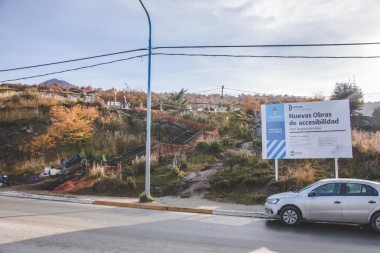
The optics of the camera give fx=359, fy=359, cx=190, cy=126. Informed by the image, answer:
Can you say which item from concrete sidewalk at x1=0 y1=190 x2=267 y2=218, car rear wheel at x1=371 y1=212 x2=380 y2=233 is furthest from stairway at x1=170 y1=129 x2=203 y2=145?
car rear wheel at x1=371 y1=212 x2=380 y2=233

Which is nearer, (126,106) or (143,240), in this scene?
(143,240)

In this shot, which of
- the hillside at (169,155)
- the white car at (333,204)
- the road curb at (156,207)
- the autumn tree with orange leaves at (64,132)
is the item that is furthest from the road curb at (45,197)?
the autumn tree with orange leaves at (64,132)

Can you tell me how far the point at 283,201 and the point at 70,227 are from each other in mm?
6537

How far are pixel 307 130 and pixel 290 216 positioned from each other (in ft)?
21.0

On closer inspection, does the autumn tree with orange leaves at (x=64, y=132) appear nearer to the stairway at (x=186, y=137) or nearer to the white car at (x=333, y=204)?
the stairway at (x=186, y=137)

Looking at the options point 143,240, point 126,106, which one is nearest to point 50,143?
point 126,106

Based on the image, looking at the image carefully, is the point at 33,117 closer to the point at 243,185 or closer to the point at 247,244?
the point at 243,185

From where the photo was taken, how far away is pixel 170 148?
24.0m

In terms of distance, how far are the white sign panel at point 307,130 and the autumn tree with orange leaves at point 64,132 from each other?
15349 mm

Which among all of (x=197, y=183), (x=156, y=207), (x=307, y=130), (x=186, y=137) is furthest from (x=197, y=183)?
(x=186, y=137)

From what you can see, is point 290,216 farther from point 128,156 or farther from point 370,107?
point 370,107

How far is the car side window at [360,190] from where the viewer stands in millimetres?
10672

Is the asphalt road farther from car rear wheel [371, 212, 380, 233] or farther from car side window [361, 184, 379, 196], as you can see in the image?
car side window [361, 184, 379, 196]

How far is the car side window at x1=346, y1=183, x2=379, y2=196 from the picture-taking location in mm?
10672
